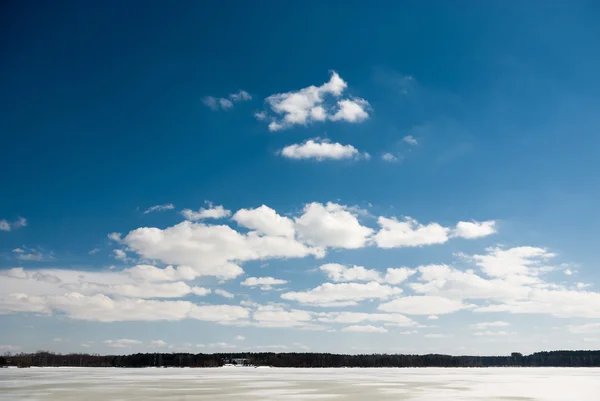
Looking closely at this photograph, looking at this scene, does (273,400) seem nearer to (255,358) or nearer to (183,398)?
(183,398)

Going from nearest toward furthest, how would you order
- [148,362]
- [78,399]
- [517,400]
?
[78,399] → [517,400] → [148,362]

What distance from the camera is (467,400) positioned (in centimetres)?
2925

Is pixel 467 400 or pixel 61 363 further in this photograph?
pixel 61 363

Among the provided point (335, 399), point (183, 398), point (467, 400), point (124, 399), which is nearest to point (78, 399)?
point (124, 399)

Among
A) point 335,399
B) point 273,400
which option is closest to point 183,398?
point 273,400

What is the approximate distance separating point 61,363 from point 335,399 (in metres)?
156

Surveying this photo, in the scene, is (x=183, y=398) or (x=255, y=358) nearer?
(x=183, y=398)

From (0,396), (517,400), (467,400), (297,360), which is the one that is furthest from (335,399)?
(297,360)

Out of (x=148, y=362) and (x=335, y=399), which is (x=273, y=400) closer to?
(x=335, y=399)

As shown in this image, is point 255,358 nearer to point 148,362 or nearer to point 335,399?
point 148,362

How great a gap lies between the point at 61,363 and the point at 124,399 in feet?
499

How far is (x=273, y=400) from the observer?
28141mm

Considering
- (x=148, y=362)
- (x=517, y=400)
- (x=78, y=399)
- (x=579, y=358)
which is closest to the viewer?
(x=78, y=399)

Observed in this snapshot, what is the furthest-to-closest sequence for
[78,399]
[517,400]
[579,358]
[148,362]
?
[579,358] < [148,362] < [517,400] < [78,399]
